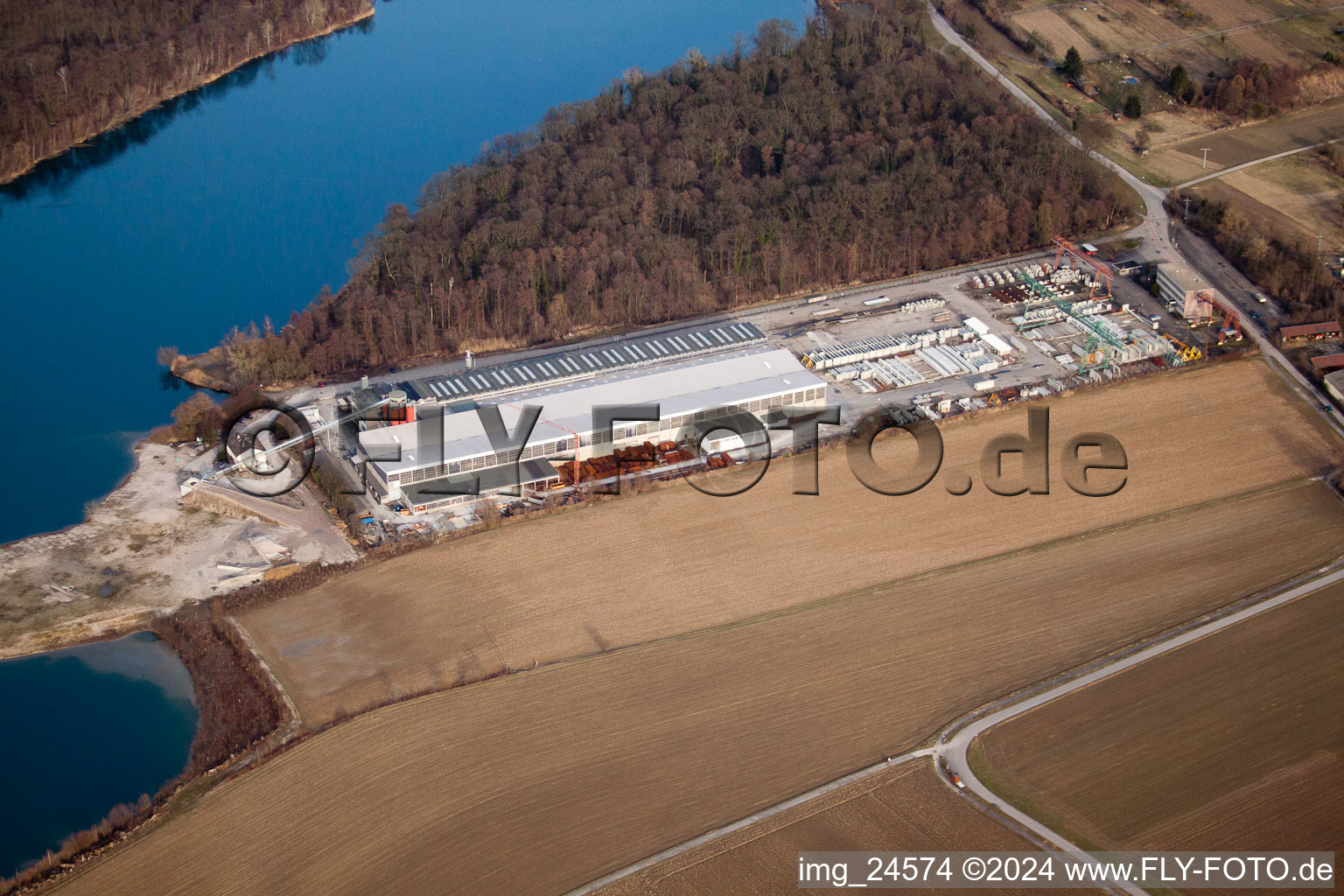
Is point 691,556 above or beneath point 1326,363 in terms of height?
beneath

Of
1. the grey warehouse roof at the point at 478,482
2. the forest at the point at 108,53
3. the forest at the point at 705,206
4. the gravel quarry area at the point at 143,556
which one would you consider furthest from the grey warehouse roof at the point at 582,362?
the forest at the point at 108,53

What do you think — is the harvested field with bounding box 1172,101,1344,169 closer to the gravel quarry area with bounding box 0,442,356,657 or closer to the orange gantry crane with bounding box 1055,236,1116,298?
the orange gantry crane with bounding box 1055,236,1116,298

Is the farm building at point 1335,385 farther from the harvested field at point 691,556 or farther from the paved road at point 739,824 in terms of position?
the paved road at point 739,824

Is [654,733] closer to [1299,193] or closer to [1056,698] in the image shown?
[1056,698]

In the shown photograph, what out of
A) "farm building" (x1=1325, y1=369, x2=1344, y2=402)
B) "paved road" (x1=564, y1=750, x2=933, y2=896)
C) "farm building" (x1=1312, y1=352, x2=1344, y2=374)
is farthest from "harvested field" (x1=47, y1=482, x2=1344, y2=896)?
"farm building" (x1=1312, y1=352, x2=1344, y2=374)

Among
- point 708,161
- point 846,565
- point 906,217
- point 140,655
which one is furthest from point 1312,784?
point 708,161

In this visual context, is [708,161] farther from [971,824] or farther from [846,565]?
[971,824]

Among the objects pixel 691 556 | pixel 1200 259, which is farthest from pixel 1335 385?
pixel 691 556

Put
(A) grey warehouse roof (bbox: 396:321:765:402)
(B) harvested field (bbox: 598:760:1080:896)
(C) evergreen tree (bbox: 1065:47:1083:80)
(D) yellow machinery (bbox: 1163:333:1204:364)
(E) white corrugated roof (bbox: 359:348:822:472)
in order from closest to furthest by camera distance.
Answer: (B) harvested field (bbox: 598:760:1080:896) → (E) white corrugated roof (bbox: 359:348:822:472) → (A) grey warehouse roof (bbox: 396:321:765:402) → (D) yellow machinery (bbox: 1163:333:1204:364) → (C) evergreen tree (bbox: 1065:47:1083:80)
